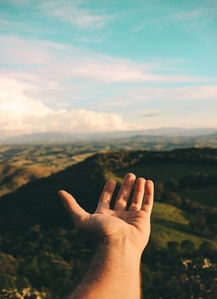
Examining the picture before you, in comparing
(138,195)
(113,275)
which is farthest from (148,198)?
(113,275)

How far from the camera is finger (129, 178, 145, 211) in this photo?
6.37 meters

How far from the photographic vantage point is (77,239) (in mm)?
36562

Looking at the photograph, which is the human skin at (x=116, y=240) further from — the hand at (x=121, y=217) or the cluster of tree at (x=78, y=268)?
the cluster of tree at (x=78, y=268)

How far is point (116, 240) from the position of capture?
5.25 meters

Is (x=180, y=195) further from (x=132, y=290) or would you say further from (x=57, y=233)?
(x=132, y=290)

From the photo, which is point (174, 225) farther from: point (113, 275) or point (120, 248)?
point (113, 275)

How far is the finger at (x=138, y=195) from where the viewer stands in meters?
6.37

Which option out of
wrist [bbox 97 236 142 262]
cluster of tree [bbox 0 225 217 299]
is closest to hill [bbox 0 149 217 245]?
cluster of tree [bbox 0 225 217 299]

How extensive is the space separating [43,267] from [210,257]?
14.4 m

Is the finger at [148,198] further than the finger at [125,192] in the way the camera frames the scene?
No

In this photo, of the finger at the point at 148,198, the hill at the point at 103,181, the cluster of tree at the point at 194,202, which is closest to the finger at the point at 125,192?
the finger at the point at 148,198

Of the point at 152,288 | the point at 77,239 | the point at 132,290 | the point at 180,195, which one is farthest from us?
the point at 180,195

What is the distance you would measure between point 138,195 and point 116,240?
144 cm

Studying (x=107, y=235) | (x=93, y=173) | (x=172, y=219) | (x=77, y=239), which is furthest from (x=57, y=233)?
(x=107, y=235)
